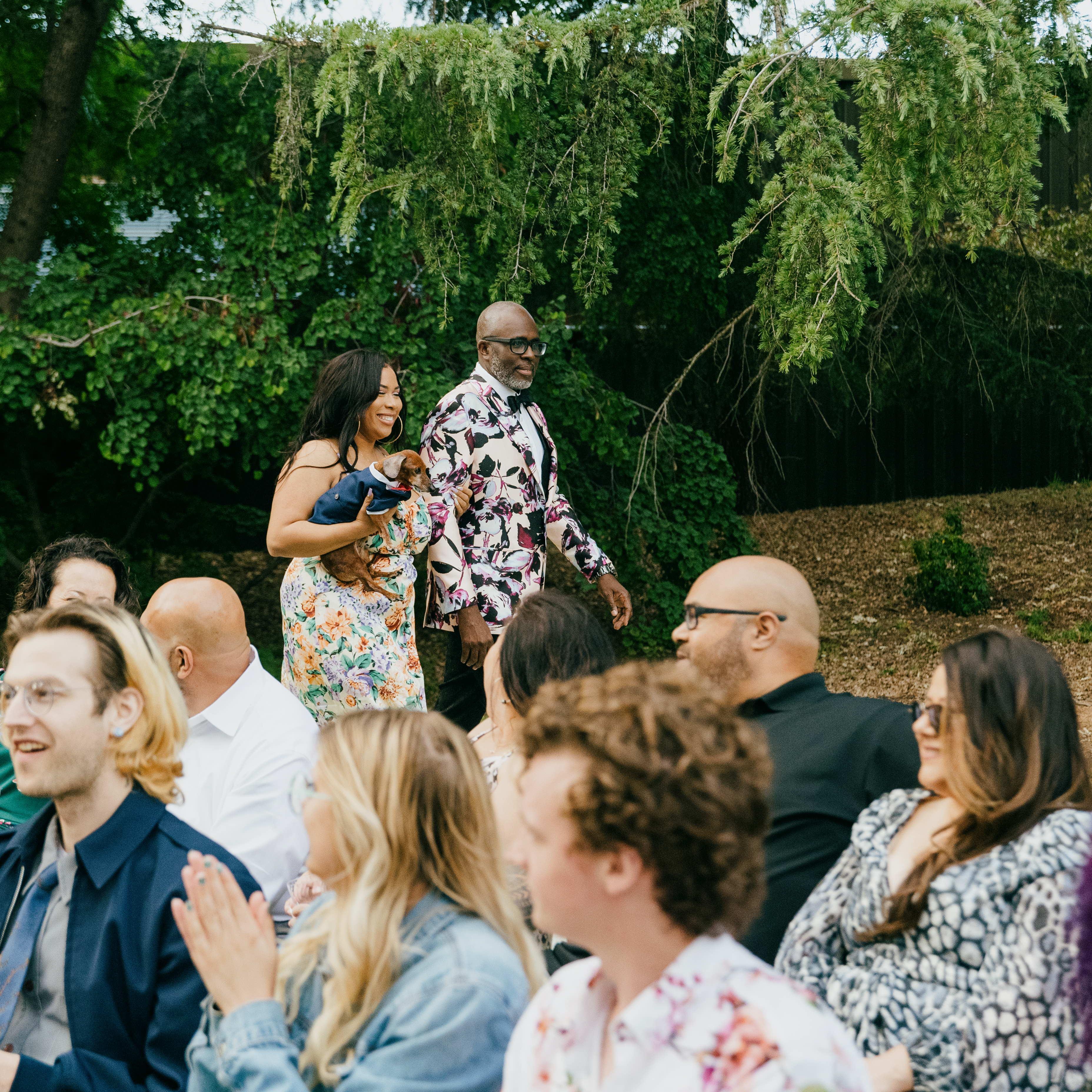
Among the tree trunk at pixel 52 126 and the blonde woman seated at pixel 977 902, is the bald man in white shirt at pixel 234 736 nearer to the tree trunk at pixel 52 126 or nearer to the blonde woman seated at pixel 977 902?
the blonde woman seated at pixel 977 902

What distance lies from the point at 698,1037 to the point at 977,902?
2.61ft

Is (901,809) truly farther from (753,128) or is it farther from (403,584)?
(753,128)

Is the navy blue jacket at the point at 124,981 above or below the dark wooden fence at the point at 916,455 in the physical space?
below

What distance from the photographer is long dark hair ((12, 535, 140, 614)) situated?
11.8ft

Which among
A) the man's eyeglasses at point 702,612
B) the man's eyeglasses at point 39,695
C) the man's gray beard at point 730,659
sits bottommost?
the man's eyeglasses at point 39,695

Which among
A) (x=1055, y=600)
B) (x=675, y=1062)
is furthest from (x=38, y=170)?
(x=1055, y=600)

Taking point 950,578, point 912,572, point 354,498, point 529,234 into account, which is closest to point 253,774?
point 354,498

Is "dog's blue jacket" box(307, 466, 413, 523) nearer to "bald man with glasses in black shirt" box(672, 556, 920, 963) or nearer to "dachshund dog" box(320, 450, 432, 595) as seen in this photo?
"dachshund dog" box(320, 450, 432, 595)

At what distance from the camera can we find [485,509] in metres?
4.26

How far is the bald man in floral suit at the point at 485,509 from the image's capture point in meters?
4.16

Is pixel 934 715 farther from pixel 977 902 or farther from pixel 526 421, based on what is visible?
pixel 526 421

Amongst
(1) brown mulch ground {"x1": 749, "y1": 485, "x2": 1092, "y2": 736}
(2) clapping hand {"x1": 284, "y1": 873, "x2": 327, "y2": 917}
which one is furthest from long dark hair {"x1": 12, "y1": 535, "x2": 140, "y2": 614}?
(1) brown mulch ground {"x1": 749, "y1": 485, "x2": 1092, "y2": 736}

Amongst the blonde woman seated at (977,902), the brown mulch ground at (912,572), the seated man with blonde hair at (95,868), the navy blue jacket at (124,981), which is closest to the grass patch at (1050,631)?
the brown mulch ground at (912,572)

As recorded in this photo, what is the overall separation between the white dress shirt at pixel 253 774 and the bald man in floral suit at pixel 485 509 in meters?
1.22
